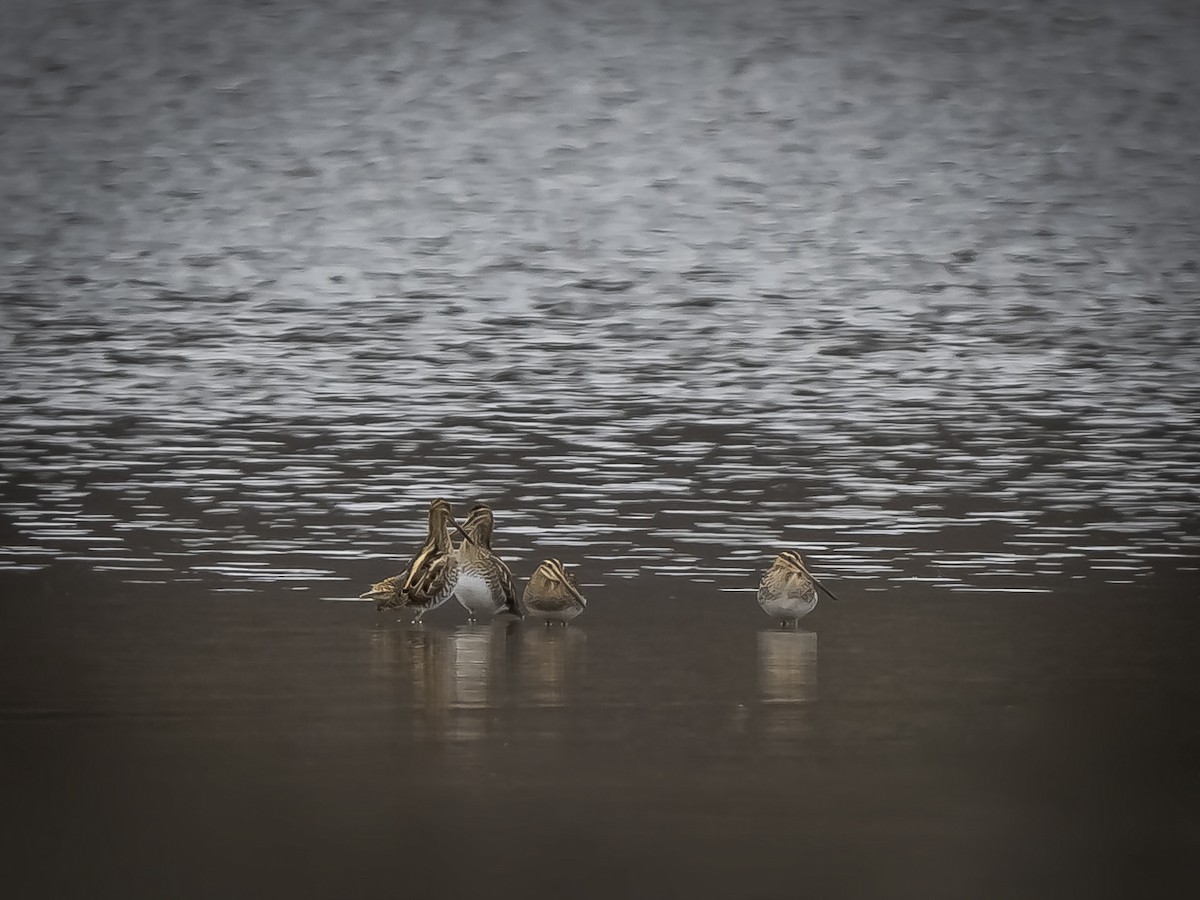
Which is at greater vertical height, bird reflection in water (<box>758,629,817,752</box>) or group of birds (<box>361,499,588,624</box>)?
group of birds (<box>361,499,588,624</box>)

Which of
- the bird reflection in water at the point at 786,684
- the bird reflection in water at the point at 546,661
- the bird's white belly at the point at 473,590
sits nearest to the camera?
the bird reflection in water at the point at 786,684

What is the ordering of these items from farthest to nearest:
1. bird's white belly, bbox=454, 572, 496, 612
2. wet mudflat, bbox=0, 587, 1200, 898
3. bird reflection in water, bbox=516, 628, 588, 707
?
bird's white belly, bbox=454, 572, 496, 612
bird reflection in water, bbox=516, 628, 588, 707
wet mudflat, bbox=0, 587, 1200, 898

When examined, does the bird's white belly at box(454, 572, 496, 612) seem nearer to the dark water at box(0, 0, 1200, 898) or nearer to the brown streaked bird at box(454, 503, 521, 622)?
the brown streaked bird at box(454, 503, 521, 622)

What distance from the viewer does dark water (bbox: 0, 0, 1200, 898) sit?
4.48 meters

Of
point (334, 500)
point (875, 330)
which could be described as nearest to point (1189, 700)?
point (334, 500)

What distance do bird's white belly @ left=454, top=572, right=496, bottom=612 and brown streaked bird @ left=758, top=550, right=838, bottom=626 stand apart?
0.87m

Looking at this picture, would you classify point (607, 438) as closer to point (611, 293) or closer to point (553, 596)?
point (553, 596)

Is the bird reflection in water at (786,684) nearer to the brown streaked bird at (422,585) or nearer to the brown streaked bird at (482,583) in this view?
the brown streaked bird at (482,583)

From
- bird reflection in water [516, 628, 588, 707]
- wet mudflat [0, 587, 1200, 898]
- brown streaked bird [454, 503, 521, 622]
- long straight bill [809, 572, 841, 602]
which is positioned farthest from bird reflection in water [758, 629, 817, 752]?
brown streaked bird [454, 503, 521, 622]

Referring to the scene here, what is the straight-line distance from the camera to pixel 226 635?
21.1ft

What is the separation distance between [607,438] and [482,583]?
3907mm

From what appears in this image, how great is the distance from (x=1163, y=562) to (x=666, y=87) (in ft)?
56.0

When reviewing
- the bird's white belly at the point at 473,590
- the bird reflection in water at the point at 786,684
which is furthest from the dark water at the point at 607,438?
the bird's white belly at the point at 473,590

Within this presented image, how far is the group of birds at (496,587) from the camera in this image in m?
6.84
